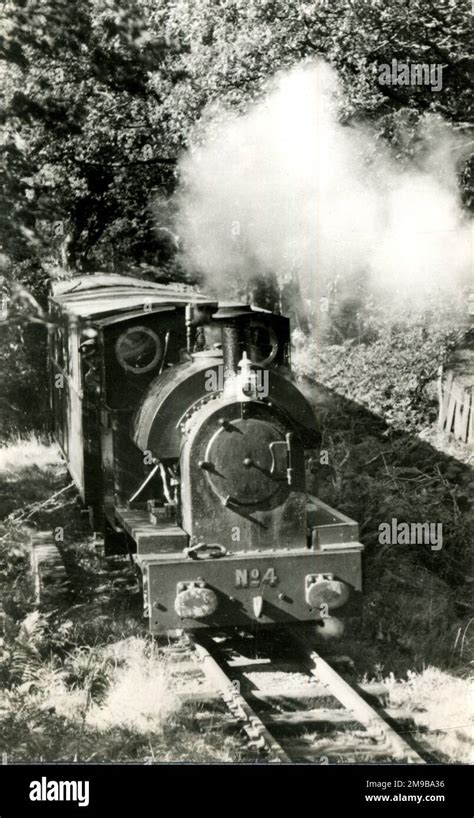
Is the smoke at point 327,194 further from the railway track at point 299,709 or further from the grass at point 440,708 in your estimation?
the grass at point 440,708

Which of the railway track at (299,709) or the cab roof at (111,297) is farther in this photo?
the cab roof at (111,297)

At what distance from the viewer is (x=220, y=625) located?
610 cm

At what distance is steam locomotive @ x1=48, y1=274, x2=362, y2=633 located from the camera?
611cm

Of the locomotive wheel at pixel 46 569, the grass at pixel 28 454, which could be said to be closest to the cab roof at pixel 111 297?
the grass at pixel 28 454

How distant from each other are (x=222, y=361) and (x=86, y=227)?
10.5 m

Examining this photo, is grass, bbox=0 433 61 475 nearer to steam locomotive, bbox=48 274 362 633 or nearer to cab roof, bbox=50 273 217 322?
cab roof, bbox=50 273 217 322

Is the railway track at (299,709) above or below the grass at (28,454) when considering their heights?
below

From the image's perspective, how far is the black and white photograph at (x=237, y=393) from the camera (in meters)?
5.76
